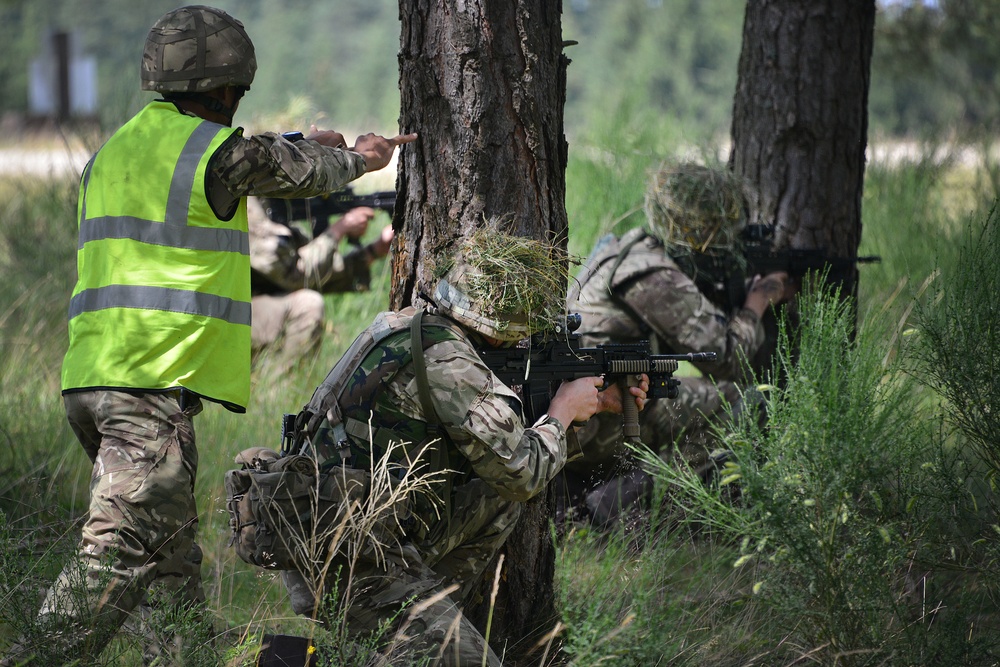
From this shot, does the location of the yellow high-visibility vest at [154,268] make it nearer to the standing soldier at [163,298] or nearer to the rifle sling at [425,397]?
the standing soldier at [163,298]

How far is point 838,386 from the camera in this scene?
9.16ft

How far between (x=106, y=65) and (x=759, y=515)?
46.5 metres

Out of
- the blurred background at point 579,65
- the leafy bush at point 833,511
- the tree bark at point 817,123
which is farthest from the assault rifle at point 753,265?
the leafy bush at point 833,511

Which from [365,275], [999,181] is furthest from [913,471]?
[999,181]

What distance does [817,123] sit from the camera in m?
5.15

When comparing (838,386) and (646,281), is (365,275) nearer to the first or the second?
(646,281)

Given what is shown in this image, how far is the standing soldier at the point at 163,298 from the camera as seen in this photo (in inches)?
A: 121

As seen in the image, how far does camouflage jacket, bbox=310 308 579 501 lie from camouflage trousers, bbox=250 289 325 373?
3.05 m

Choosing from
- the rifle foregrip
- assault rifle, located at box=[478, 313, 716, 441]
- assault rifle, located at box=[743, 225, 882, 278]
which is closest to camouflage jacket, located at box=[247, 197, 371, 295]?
assault rifle, located at box=[743, 225, 882, 278]

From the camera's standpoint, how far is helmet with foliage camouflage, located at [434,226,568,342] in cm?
287

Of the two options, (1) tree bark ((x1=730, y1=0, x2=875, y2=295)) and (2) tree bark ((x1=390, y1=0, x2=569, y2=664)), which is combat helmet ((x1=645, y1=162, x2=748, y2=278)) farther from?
(2) tree bark ((x1=390, y1=0, x2=569, y2=664))

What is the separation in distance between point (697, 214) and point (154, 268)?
2514 mm

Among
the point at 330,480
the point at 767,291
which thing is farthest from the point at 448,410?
the point at 767,291

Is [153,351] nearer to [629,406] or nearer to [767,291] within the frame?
[629,406]
